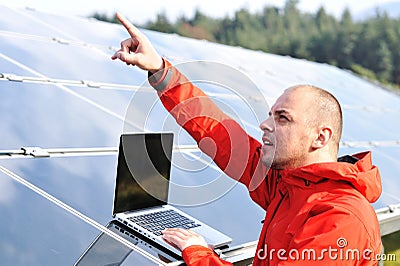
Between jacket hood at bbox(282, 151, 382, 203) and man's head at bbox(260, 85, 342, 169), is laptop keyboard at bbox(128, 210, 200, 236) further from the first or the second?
jacket hood at bbox(282, 151, 382, 203)

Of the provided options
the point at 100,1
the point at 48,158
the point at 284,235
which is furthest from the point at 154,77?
the point at 100,1

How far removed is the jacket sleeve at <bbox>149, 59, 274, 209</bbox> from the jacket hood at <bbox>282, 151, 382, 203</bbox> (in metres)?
0.56

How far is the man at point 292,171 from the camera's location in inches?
120

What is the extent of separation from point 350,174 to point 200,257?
815mm

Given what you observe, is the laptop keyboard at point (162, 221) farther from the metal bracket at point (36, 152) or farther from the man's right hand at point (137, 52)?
the metal bracket at point (36, 152)

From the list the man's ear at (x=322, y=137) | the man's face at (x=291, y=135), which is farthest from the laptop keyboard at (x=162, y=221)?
the man's ear at (x=322, y=137)

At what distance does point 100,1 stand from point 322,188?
54750mm

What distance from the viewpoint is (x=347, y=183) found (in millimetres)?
3322

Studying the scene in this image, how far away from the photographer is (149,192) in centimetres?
375

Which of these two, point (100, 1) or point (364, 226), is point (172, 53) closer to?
point (364, 226)

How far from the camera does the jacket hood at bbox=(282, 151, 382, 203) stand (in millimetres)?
3275

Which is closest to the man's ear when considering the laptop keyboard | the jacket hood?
the jacket hood

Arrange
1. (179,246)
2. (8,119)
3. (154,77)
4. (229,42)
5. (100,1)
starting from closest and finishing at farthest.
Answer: (179,246) → (154,77) → (8,119) → (100,1) → (229,42)

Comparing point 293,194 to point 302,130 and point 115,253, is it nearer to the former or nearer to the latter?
point 302,130
